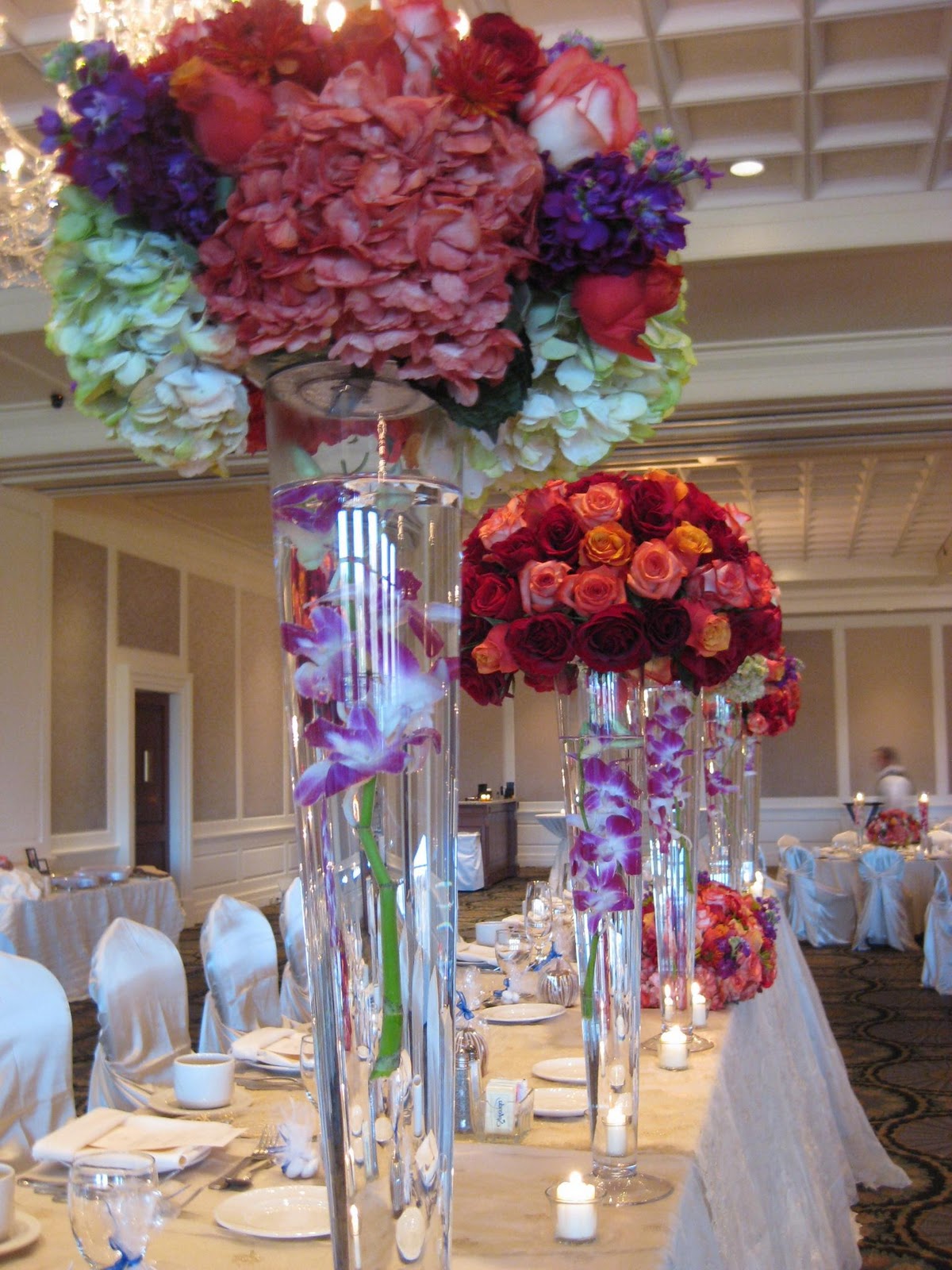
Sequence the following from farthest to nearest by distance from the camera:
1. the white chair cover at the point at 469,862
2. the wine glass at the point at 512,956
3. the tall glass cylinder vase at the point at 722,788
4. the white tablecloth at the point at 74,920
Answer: the white chair cover at the point at 469,862
the white tablecloth at the point at 74,920
the tall glass cylinder vase at the point at 722,788
the wine glass at the point at 512,956

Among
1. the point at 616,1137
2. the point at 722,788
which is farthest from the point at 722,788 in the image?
the point at 616,1137

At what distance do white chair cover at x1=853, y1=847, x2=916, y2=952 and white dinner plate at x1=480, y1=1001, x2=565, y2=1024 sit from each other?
709 cm

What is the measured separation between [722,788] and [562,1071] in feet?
8.40

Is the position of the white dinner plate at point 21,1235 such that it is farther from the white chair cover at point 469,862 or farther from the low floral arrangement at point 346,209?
the white chair cover at point 469,862

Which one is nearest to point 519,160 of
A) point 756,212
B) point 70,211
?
point 70,211

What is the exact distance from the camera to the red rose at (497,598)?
1771mm

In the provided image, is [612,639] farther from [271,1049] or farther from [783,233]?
[783,233]

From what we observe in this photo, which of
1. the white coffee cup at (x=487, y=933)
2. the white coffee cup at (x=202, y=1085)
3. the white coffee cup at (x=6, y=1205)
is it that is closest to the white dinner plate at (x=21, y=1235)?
the white coffee cup at (x=6, y=1205)

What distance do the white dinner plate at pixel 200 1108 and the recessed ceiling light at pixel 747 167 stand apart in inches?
184

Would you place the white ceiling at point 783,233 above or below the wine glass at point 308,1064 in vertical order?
above

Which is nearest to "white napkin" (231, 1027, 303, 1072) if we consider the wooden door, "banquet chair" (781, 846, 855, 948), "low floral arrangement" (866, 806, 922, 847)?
"banquet chair" (781, 846, 855, 948)

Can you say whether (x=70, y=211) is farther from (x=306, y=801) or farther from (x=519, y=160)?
(x=306, y=801)

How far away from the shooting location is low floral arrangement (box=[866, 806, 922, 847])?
32.3ft

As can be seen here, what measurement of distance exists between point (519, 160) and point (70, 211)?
0.37 m
